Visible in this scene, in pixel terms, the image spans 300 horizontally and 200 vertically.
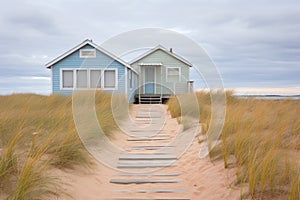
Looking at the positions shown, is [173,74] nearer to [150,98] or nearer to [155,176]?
[150,98]

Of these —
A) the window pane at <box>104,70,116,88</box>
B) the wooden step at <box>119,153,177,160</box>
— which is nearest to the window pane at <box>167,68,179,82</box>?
the window pane at <box>104,70,116,88</box>

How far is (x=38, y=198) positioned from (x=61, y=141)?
1877 mm

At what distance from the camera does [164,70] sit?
1041 inches

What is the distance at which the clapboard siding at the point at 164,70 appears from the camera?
26094 millimetres

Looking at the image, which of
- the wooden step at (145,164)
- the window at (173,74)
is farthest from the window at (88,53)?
the wooden step at (145,164)

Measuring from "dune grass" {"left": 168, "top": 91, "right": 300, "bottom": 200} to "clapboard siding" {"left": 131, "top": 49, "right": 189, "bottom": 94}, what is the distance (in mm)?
17345

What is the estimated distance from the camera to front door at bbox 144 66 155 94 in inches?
1046

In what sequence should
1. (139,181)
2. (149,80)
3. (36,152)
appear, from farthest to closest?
(149,80)
(139,181)
(36,152)

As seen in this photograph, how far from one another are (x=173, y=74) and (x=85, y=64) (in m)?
7.90

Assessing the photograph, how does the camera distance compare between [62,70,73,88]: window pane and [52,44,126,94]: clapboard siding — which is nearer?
[52,44,126,94]: clapboard siding

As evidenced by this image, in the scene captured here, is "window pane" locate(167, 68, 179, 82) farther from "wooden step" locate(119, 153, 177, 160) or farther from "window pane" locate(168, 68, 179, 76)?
"wooden step" locate(119, 153, 177, 160)

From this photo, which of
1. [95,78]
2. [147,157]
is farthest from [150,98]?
[147,157]

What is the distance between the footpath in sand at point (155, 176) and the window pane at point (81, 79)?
43.8 ft

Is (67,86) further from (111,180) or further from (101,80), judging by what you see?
(111,180)
